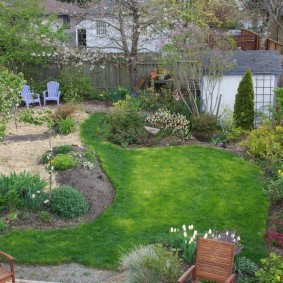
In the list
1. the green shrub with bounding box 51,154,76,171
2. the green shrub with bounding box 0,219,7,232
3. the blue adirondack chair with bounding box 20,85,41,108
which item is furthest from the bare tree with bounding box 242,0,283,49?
the green shrub with bounding box 0,219,7,232

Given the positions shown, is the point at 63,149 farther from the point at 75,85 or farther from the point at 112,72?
the point at 112,72

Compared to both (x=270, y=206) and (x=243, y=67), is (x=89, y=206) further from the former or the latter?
(x=243, y=67)

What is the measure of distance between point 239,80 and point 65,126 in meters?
5.77

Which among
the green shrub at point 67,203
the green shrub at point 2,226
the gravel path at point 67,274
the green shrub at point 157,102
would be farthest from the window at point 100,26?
the gravel path at point 67,274

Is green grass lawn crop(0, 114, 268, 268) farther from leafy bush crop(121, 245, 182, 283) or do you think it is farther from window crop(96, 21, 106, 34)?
window crop(96, 21, 106, 34)

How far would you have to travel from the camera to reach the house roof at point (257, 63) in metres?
17.0

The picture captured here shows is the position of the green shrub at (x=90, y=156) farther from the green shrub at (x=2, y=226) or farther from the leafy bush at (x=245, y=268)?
the leafy bush at (x=245, y=268)

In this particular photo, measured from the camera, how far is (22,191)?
434 inches

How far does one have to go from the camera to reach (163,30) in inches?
810

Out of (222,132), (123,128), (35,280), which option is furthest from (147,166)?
(35,280)

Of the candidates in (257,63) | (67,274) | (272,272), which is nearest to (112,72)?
(257,63)

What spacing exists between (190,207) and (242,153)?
3896mm

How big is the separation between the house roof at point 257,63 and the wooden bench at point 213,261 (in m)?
9.67

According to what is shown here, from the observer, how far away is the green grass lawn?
9711 millimetres
